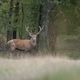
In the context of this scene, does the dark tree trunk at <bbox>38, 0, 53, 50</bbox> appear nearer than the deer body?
No

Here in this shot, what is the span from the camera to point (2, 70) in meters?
7.36

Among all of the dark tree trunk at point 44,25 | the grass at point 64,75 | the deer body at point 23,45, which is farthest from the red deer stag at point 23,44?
the grass at point 64,75

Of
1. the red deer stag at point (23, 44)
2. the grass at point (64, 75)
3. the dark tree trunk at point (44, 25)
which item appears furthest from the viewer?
the dark tree trunk at point (44, 25)

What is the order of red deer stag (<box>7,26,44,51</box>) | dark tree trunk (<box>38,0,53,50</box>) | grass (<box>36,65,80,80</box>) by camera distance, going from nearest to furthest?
grass (<box>36,65,80,80</box>)
red deer stag (<box>7,26,44,51</box>)
dark tree trunk (<box>38,0,53,50</box>)

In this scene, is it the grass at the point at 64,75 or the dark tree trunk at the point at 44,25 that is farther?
the dark tree trunk at the point at 44,25

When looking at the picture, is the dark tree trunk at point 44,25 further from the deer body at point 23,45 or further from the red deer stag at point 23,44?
the deer body at point 23,45

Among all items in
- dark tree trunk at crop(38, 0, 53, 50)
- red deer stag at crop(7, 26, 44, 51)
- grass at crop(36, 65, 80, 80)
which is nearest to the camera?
grass at crop(36, 65, 80, 80)

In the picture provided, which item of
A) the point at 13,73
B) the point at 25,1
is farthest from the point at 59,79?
the point at 25,1

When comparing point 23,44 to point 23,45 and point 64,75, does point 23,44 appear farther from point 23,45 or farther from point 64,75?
point 64,75

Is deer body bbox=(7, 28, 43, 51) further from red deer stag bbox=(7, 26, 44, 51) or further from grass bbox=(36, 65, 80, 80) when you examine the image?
grass bbox=(36, 65, 80, 80)

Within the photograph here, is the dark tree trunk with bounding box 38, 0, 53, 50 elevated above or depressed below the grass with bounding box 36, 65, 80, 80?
below

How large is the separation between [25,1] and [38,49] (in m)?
4.13

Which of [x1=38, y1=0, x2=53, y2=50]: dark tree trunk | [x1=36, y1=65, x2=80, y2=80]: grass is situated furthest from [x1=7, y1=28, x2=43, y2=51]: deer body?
[x1=36, y1=65, x2=80, y2=80]: grass

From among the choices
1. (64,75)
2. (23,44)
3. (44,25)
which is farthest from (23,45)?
(64,75)
